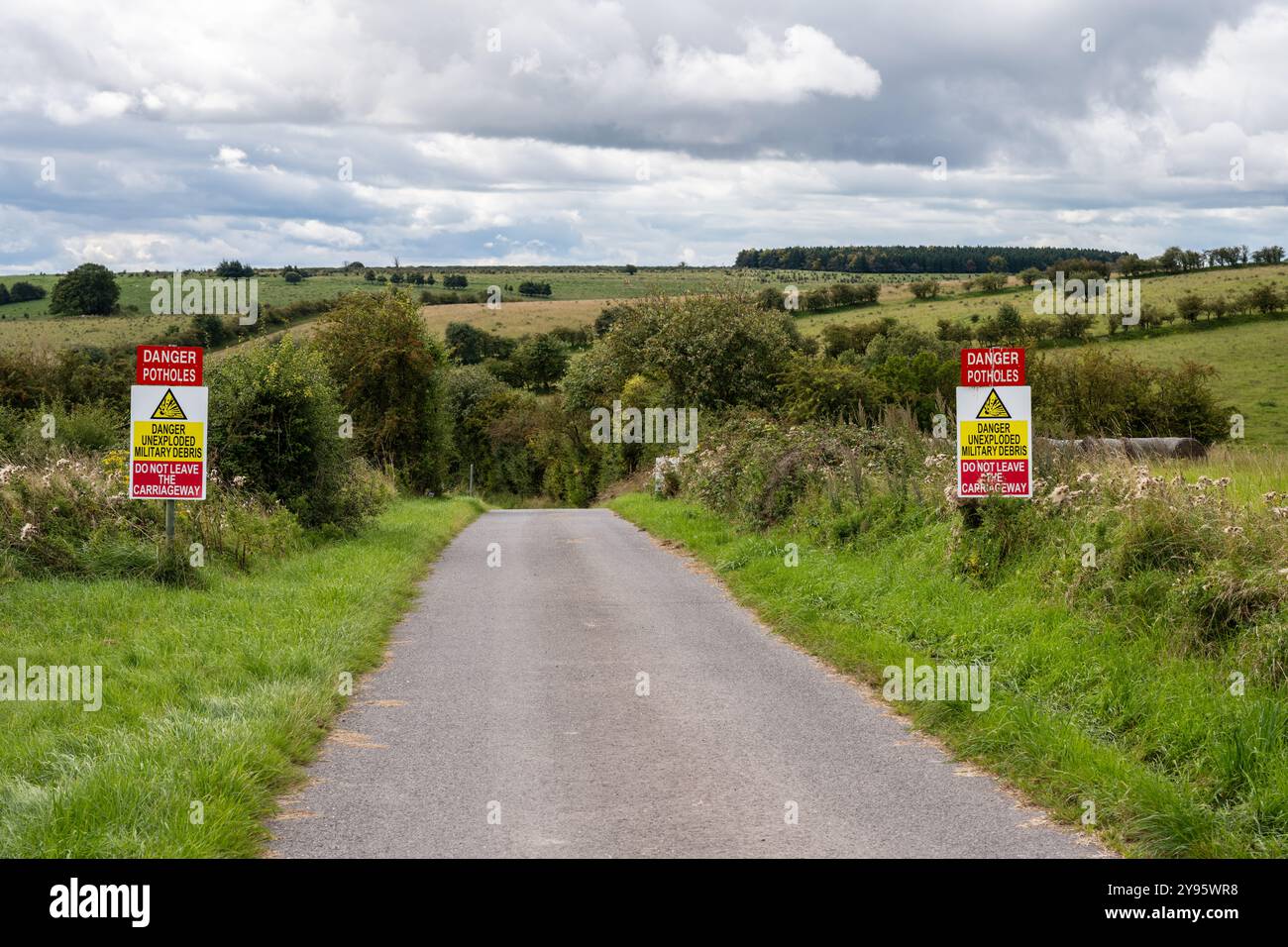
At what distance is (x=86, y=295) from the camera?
9244 centimetres

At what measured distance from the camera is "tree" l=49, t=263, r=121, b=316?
304 feet

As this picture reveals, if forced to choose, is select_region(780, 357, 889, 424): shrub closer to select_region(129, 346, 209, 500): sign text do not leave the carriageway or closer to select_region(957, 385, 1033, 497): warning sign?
select_region(957, 385, 1033, 497): warning sign

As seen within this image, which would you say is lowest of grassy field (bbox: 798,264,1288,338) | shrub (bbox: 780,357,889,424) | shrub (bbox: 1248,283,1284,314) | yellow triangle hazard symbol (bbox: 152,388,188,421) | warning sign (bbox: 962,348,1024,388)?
yellow triangle hazard symbol (bbox: 152,388,188,421)

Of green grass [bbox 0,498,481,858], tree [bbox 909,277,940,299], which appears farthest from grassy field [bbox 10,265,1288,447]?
green grass [bbox 0,498,481,858]

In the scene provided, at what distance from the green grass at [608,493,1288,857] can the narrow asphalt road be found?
0.31 metres

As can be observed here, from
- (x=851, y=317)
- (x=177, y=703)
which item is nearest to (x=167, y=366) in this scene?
(x=177, y=703)

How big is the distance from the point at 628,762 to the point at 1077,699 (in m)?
3.12

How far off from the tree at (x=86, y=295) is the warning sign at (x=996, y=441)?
94.3 metres

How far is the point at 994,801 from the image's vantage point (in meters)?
6.35

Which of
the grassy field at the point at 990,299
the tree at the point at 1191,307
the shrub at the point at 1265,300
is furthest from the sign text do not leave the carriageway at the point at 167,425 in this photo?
the shrub at the point at 1265,300

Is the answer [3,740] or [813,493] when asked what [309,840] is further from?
[813,493]

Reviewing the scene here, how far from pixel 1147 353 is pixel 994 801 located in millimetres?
75658

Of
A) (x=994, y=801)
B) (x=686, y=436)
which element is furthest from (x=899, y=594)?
(x=686, y=436)

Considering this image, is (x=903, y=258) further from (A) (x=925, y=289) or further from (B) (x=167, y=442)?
(B) (x=167, y=442)
